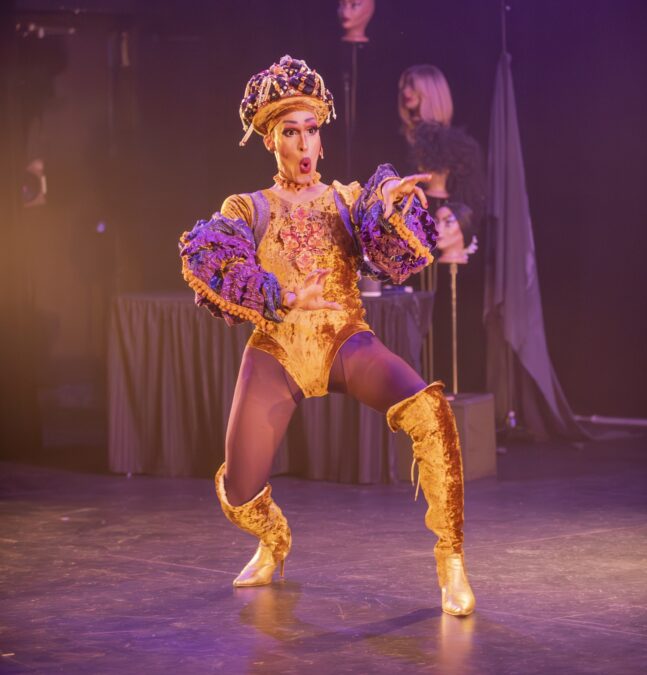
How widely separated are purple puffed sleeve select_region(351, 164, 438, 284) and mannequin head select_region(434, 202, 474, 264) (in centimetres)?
327

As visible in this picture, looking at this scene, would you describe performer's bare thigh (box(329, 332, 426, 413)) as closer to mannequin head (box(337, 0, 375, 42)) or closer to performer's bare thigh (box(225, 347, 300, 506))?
performer's bare thigh (box(225, 347, 300, 506))

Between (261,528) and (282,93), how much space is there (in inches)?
56.8

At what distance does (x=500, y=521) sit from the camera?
5.67 metres

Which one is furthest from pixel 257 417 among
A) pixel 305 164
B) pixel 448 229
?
pixel 448 229

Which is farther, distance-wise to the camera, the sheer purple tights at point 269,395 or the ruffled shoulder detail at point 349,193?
the ruffled shoulder detail at point 349,193

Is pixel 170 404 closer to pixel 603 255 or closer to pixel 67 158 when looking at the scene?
pixel 67 158

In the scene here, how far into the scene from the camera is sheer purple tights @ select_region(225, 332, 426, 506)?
4.20 metres

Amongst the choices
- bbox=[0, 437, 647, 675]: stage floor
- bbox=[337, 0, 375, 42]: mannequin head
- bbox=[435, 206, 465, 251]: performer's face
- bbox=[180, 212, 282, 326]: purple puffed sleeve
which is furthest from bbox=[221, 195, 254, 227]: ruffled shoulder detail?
bbox=[337, 0, 375, 42]: mannequin head

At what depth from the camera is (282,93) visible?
4.29m

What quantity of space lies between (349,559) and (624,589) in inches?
42.9

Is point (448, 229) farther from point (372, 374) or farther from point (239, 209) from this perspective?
point (372, 374)

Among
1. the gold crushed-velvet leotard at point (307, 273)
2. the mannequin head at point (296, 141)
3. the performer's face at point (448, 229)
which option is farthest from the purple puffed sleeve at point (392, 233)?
the performer's face at point (448, 229)

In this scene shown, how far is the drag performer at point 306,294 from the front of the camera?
411 cm

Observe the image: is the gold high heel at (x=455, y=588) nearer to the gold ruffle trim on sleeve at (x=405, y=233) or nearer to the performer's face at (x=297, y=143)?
the gold ruffle trim on sleeve at (x=405, y=233)
